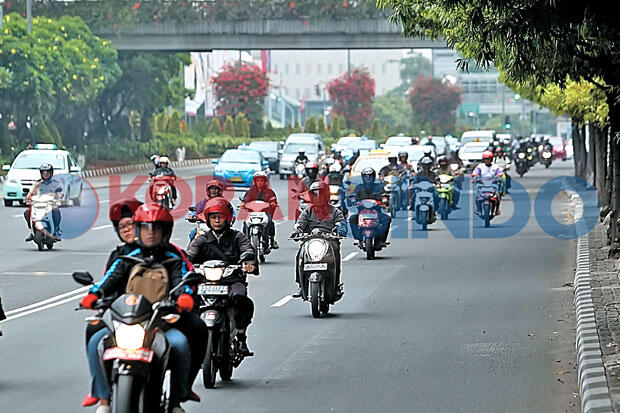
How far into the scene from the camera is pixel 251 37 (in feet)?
195

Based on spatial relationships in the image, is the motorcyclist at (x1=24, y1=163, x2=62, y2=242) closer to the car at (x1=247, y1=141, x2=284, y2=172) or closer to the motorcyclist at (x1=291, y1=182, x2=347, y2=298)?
the motorcyclist at (x1=291, y1=182, x2=347, y2=298)

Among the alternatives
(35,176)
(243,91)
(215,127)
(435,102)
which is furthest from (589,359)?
(435,102)

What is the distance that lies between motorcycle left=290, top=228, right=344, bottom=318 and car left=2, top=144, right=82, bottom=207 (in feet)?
69.4

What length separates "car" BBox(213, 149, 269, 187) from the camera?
48.0m

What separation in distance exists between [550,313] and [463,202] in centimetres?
2616

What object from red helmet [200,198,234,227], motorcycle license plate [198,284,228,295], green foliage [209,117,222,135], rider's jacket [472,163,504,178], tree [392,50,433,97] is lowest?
motorcycle license plate [198,284,228,295]

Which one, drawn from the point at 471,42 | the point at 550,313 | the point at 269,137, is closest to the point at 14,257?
the point at 471,42

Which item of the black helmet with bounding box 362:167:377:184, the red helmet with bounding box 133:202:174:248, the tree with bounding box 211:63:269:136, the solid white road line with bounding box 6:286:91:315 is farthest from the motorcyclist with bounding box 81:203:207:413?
the tree with bounding box 211:63:269:136

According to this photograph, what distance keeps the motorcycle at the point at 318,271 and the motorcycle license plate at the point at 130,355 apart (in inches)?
287

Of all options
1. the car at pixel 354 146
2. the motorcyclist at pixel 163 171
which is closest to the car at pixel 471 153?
the car at pixel 354 146

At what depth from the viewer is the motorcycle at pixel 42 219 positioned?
23.7 m

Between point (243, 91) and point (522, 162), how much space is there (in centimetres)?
4273

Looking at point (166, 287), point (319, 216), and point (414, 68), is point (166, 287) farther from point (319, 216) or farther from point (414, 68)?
point (414, 68)

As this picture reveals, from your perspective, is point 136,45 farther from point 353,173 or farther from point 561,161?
point 561,161
